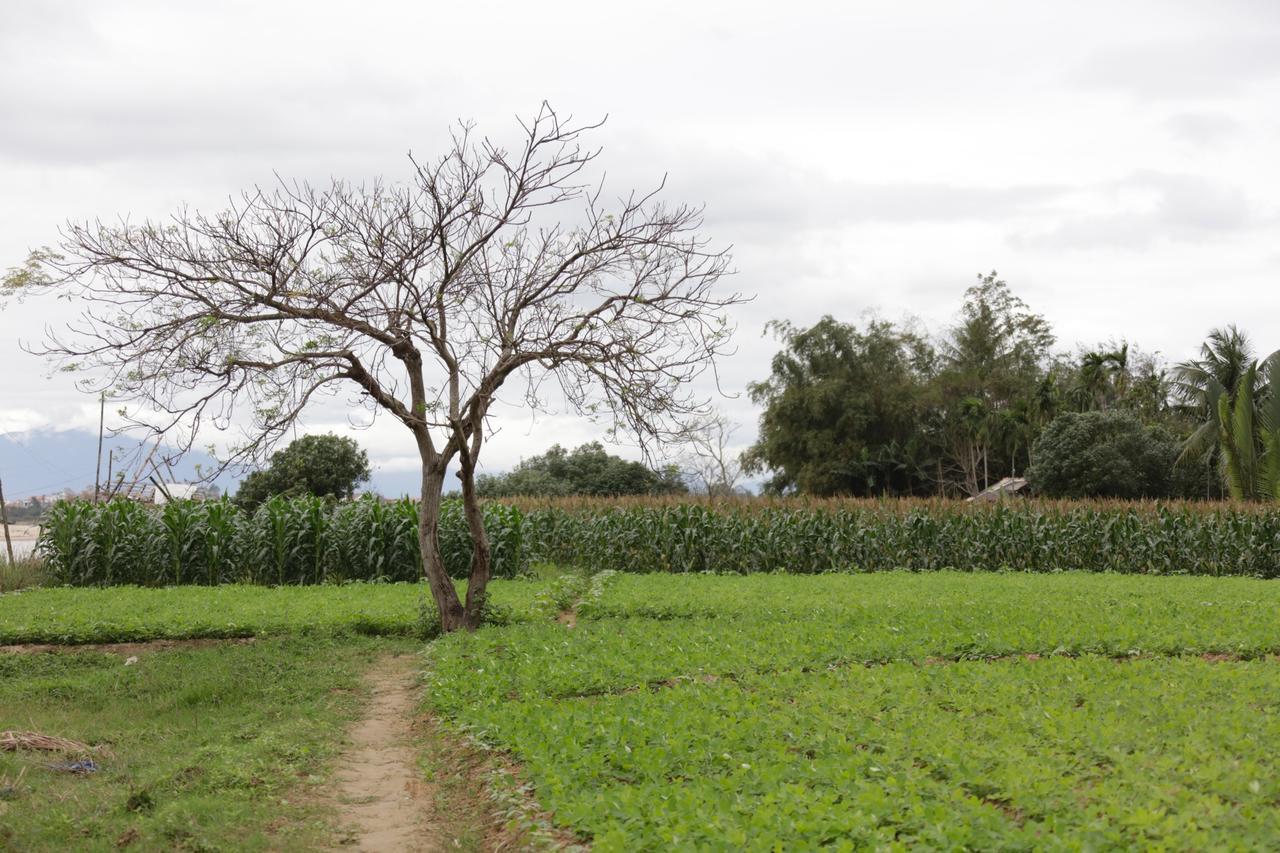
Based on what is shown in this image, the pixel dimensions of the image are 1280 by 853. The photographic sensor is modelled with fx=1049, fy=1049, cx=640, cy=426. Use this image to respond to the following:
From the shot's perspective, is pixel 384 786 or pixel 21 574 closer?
pixel 384 786

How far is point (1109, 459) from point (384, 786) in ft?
122

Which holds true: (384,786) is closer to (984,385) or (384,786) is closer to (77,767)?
(77,767)

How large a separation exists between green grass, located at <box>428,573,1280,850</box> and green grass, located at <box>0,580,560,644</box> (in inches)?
94.8

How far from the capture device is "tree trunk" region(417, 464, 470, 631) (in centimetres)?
1390

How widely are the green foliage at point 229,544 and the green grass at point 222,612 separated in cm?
169

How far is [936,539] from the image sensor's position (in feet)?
79.7

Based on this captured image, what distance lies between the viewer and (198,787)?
7.31 meters

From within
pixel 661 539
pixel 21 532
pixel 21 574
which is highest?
pixel 21 532

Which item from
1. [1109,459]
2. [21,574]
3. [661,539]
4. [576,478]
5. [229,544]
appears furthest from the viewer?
[576,478]

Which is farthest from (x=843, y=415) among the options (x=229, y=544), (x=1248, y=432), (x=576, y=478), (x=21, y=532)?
(x=21, y=532)

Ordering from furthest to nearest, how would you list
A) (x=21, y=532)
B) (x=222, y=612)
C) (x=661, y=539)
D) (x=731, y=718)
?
(x=21, y=532)
(x=661, y=539)
(x=222, y=612)
(x=731, y=718)

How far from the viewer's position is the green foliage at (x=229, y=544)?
21203 millimetres

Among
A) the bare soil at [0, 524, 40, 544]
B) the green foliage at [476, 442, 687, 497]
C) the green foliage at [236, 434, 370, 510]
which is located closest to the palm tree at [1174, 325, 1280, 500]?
the green foliage at [476, 442, 687, 497]

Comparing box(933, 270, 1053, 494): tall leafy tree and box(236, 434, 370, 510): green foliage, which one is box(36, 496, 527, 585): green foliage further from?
box(933, 270, 1053, 494): tall leafy tree
